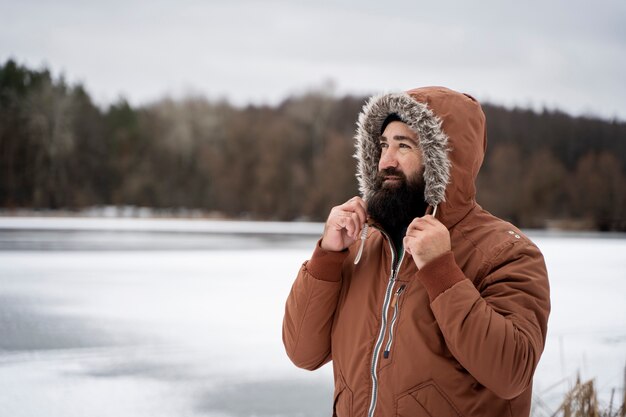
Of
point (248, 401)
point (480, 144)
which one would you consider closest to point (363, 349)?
point (480, 144)

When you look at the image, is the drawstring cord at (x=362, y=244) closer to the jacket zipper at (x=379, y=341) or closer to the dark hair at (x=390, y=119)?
the jacket zipper at (x=379, y=341)

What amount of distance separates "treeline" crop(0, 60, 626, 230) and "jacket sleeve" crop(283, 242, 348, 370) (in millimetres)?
38056

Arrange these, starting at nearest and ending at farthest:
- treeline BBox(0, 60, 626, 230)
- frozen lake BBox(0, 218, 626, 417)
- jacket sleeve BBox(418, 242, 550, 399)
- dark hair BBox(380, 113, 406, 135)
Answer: jacket sleeve BBox(418, 242, 550, 399) < dark hair BBox(380, 113, 406, 135) < frozen lake BBox(0, 218, 626, 417) < treeline BBox(0, 60, 626, 230)

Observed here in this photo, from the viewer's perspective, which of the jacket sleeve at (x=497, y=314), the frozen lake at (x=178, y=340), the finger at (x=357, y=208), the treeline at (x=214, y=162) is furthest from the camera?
the treeline at (x=214, y=162)

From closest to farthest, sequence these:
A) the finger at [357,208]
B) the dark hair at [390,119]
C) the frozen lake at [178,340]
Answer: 1. the finger at [357,208]
2. the dark hair at [390,119]
3. the frozen lake at [178,340]

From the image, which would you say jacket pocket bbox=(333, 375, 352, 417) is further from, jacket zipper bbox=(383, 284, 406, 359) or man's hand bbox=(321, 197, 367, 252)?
man's hand bbox=(321, 197, 367, 252)

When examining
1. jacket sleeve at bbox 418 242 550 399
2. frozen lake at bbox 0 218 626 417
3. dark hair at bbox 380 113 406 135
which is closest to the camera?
jacket sleeve at bbox 418 242 550 399

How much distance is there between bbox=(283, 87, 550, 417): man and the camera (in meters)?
1.45

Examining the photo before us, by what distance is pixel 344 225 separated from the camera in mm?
1654

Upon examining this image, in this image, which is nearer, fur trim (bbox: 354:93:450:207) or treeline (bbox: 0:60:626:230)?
fur trim (bbox: 354:93:450:207)

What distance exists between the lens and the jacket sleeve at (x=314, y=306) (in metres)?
1.72

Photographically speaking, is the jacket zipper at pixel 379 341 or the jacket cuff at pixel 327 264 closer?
the jacket zipper at pixel 379 341

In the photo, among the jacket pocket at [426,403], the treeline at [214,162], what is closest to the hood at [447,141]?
the jacket pocket at [426,403]

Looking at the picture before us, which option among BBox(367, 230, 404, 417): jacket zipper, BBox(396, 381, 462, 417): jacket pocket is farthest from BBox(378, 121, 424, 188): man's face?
BBox(396, 381, 462, 417): jacket pocket
